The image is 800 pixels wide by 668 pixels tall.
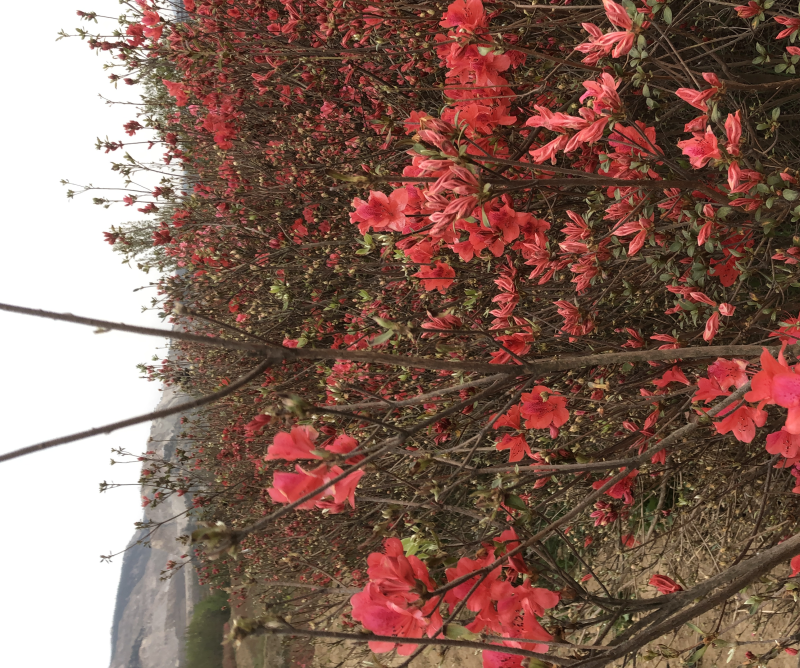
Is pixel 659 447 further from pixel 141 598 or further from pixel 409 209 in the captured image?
pixel 141 598

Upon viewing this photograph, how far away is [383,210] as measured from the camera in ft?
5.22

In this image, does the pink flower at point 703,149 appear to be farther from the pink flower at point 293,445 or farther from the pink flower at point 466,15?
the pink flower at point 293,445

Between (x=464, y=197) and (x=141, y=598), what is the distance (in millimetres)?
22974

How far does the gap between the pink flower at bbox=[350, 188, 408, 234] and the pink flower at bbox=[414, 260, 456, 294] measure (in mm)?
311

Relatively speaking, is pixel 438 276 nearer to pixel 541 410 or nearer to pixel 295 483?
pixel 541 410

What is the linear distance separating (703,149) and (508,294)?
712 millimetres

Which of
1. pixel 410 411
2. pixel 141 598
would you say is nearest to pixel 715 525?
pixel 410 411

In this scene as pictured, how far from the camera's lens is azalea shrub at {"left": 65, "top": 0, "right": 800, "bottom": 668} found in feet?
3.82

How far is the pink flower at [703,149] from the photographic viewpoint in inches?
55.2

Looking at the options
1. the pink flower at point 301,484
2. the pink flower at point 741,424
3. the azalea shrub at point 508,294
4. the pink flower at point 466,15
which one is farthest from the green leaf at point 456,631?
the pink flower at point 466,15

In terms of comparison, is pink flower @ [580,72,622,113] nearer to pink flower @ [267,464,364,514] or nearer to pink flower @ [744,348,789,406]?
pink flower @ [744,348,789,406]

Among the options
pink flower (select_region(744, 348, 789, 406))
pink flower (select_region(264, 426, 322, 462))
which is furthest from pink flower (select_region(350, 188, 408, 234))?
pink flower (select_region(744, 348, 789, 406))

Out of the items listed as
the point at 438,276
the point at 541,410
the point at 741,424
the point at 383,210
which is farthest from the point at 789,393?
the point at 438,276

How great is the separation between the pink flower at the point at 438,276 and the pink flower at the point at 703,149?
81 cm
